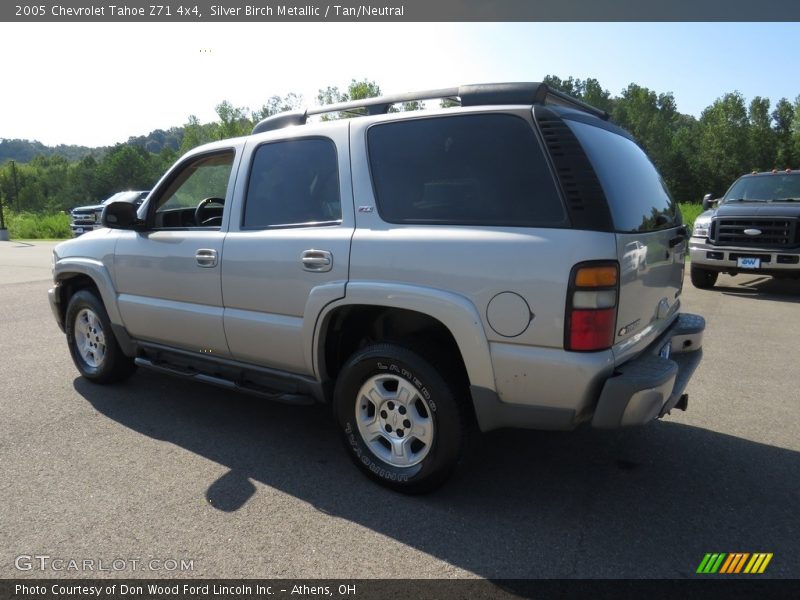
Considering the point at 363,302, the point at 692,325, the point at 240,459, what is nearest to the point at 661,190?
the point at 692,325

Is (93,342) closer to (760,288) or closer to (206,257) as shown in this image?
(206,257)

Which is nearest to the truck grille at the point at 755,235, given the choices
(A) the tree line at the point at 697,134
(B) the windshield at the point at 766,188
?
(B) the windshield at the point at 766,188

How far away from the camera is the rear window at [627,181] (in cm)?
273

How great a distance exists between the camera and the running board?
343cm

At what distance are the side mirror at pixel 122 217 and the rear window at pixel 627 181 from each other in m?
3.07

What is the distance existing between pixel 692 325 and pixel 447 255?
1815 millimetres

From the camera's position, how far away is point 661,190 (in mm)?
3605

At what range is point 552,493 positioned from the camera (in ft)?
10.2

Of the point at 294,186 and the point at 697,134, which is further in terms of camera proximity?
the point at 697,134

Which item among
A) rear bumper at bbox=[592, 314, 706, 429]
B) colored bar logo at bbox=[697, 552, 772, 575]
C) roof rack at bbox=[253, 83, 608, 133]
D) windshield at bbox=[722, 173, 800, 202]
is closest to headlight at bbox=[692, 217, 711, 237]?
windshield at bbox=[722, 173, 800, 202]

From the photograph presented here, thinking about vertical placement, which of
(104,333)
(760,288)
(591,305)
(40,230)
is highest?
(591,305)

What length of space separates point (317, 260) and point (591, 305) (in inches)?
57.4

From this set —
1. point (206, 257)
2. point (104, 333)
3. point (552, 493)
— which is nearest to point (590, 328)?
point (552, 493)

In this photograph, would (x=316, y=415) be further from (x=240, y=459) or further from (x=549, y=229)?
(x=549, y=229)
